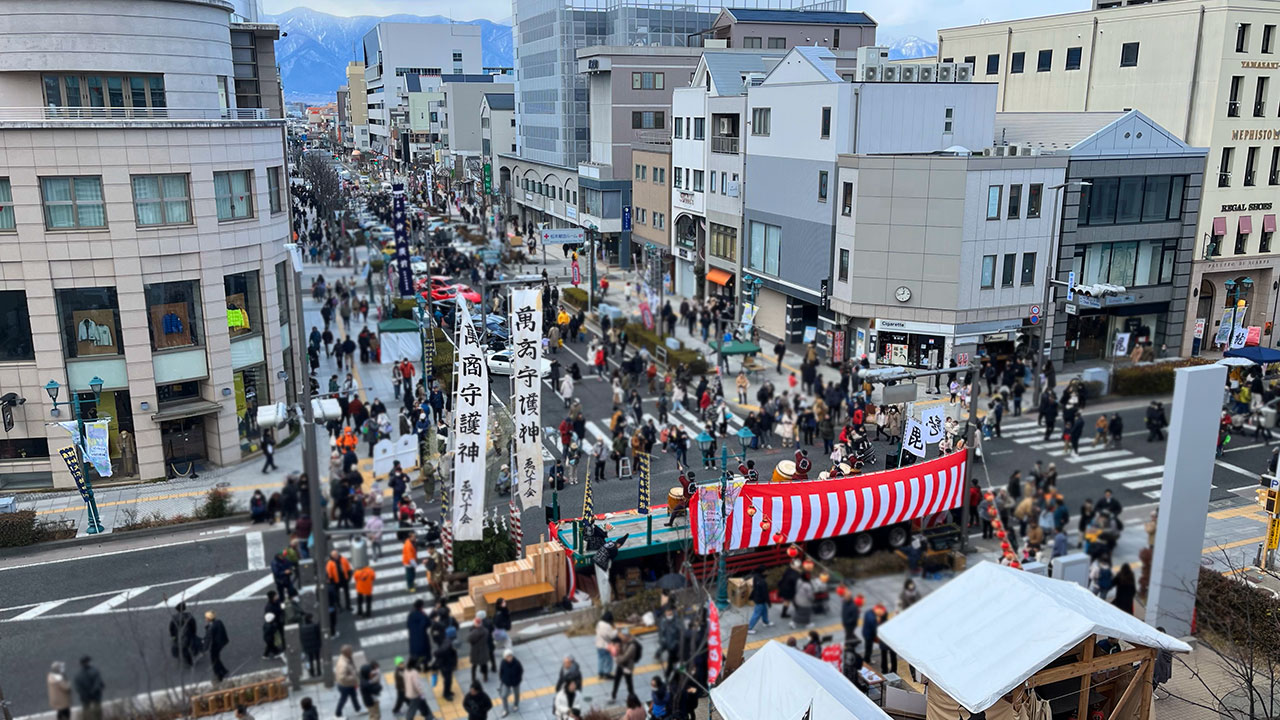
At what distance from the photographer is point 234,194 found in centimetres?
3119

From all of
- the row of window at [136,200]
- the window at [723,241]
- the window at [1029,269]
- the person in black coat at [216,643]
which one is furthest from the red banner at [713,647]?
the window at [723,241]

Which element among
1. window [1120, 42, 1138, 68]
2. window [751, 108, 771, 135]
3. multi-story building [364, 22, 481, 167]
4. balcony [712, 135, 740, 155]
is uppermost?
multi-story building [364, 22, 481, 167]

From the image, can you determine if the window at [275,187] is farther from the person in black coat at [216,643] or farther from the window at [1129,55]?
the window at [1129,55]

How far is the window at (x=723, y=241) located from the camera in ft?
166

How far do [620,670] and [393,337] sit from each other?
25.1 m

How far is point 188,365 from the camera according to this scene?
3017 cm

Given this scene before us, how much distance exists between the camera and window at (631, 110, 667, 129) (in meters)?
67.8

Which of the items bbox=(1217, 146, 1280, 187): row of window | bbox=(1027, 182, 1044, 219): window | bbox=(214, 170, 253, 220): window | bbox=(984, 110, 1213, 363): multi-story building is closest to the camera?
bbox=(214, 170, 253, 220): window

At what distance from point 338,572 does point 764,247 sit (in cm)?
3536

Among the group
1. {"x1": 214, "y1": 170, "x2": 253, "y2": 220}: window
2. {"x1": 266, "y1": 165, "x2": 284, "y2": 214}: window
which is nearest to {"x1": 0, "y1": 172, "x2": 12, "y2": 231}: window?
{"x1": 214, "y1": 170, "x2": 253, "y2": 220}: window

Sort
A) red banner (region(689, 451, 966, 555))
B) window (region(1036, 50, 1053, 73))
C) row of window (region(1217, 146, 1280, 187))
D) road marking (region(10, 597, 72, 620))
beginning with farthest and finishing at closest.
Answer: window (region(1036, 50, 1053, 73)), row of window (region(1217, 146, 1280, 187)), red banner (region(689, 451, 966, 555)), road marking (region(10, 597, 72, 620))

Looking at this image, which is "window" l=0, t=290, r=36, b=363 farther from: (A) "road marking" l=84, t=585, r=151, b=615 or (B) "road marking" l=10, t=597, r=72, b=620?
(A) "road marking" l=84, t=585, r=151, b=615

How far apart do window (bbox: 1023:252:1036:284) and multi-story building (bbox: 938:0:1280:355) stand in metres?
6.99

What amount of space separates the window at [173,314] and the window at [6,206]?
4.02 metres
